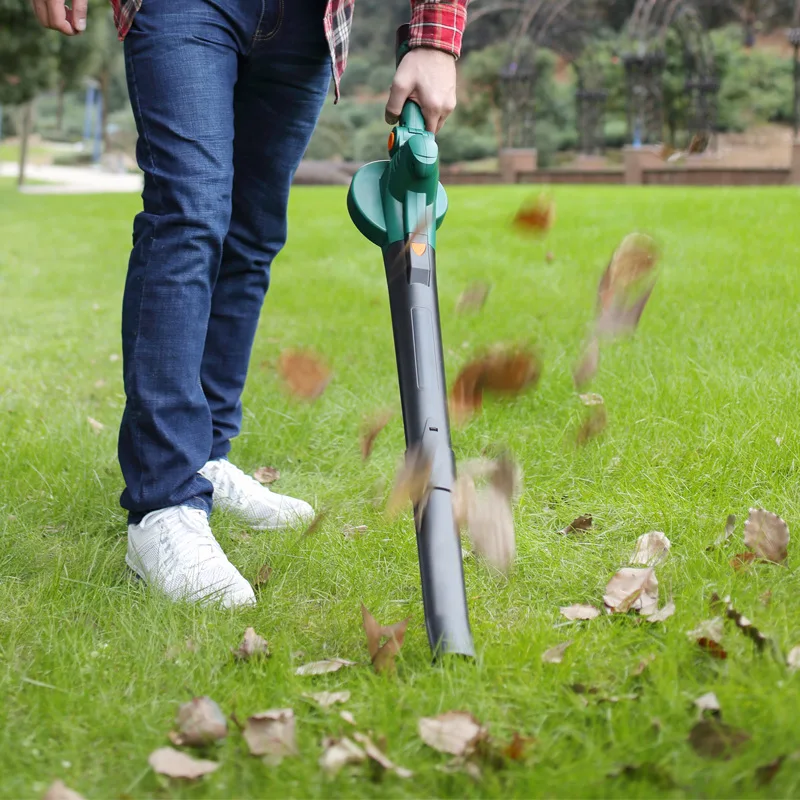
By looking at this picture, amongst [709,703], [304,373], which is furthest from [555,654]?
[304,373]

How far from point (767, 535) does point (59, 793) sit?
1.23 meters

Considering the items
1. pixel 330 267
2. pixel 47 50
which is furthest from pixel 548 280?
pixel 47 50

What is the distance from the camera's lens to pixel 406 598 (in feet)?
5.66

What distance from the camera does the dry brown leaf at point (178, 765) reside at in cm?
118

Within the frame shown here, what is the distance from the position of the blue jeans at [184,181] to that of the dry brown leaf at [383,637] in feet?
1.73

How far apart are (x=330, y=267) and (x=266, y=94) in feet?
13.6

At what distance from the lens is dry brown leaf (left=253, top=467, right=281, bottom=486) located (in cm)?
252

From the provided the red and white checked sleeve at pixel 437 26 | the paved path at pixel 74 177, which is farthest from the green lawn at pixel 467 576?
the paved path at pixel 74 177

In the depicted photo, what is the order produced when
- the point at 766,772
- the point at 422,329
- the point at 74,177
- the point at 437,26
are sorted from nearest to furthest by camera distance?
the point at 766,772, the point at 422,329, the point at 437,26, the point at 74,177

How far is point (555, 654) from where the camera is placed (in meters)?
1.43

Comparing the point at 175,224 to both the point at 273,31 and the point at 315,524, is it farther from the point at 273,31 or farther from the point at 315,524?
the point at 315,524

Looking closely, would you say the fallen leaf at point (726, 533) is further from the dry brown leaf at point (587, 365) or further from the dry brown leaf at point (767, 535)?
the dry brown leaf at point (587, 365)

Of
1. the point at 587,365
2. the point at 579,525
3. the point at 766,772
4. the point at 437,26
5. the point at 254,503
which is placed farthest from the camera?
the point at 587,365

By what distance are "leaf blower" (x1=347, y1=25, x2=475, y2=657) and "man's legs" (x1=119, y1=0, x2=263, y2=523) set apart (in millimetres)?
286
